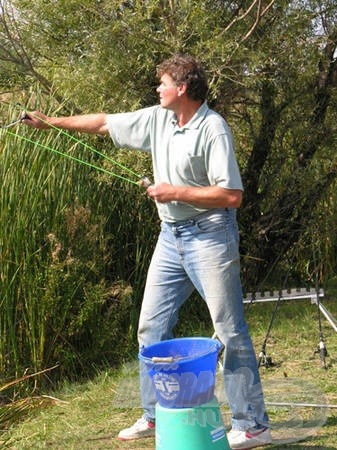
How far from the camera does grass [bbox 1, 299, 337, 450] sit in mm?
3918

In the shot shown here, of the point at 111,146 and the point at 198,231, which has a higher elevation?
the point at 111,146

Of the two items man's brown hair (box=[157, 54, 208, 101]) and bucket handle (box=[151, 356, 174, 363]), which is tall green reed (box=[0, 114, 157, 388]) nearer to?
man's brown hair (box=[157, 54, 208, 101])

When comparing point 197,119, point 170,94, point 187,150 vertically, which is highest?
point 170,94

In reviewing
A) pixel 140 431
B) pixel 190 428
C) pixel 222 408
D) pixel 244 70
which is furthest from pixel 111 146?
pixel 190 428

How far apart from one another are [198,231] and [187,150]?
1.16 ft

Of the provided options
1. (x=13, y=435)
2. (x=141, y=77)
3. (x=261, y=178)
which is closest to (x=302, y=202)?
(x=261, y=178)

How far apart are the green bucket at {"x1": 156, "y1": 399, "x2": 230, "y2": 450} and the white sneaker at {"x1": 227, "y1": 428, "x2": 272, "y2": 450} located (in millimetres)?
262

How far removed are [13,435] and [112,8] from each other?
2885 mm

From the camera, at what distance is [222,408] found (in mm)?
4301

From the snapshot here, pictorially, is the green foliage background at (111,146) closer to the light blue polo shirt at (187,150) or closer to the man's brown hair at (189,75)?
the light blue polo shirt at (187,150)

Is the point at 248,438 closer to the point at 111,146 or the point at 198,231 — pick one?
the point at 198,231

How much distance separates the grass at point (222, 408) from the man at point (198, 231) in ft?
0.97

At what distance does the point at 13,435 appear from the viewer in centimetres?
439

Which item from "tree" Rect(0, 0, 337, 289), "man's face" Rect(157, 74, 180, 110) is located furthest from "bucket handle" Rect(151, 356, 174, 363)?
"tree" Rect(0, 0, 337, 289)
